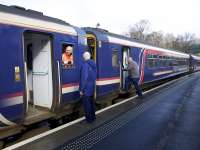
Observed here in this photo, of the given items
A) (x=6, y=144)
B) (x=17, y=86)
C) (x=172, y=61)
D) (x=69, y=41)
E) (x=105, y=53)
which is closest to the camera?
(x=17, y=86)

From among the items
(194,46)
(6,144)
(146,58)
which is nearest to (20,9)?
(6,144)

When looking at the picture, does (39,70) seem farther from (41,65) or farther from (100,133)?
(100,133)

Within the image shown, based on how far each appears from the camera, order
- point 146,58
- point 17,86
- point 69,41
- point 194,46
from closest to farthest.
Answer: point 17,86 → point 69,41 → point 146,58 → point 194,46

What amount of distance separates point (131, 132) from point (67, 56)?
111 inches

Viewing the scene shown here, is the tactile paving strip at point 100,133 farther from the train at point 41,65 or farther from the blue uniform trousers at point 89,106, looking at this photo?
the train at point 41,65

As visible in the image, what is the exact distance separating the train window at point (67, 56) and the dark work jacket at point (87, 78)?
839 mm

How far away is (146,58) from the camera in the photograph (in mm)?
18234

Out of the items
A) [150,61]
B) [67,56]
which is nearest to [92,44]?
[67,56]

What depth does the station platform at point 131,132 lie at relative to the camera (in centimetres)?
629

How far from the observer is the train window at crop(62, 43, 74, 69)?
330 inches

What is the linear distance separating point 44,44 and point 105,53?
13.3ft

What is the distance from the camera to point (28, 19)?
6910 mm

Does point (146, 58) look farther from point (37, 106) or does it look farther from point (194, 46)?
Result: point (194, 46)

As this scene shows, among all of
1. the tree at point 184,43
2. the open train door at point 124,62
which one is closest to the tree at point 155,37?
the tree at point 184,43
